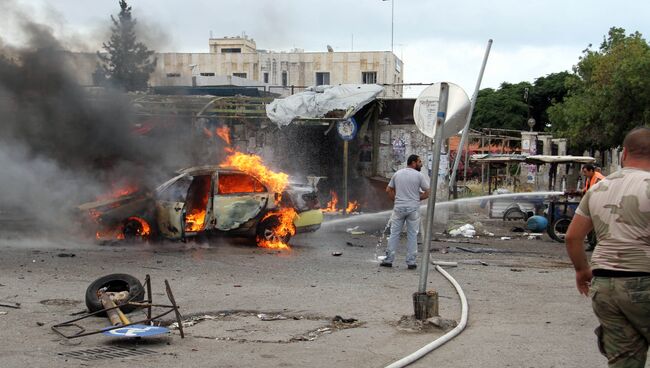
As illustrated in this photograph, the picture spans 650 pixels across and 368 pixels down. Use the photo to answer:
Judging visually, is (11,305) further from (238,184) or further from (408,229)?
A: (238,184)

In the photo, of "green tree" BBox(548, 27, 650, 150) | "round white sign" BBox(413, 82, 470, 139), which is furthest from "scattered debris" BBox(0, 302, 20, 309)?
"green tree" BBox(548, 27, 650, 150)

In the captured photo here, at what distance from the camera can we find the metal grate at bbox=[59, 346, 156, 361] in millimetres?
5683

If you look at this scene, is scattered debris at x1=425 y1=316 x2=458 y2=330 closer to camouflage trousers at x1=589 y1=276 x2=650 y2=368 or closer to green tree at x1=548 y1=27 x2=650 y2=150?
camouflage trousers at x1=589 y1=276 x2=650 y2=368

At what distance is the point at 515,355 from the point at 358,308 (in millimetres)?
2385

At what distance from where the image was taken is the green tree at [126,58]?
18.0m

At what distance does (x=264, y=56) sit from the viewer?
51.9m

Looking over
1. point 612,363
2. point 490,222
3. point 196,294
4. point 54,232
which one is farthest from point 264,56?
point 612,363

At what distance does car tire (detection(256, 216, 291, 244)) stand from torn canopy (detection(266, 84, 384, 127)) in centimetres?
732

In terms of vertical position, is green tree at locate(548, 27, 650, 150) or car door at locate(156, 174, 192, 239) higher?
green tree at locate(548, 27, 650, 150)

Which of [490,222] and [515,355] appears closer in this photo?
[515,355]

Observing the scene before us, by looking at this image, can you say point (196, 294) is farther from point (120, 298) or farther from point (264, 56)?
point (264, 56)

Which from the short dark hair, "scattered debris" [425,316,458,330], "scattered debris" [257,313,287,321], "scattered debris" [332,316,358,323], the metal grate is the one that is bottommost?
"scattered debris" [257,313,287,321]

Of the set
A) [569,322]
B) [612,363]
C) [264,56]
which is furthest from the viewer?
[264,56]

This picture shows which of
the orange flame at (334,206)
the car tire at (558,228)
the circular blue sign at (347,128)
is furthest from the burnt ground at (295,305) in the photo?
the orange flame at (334,206)
